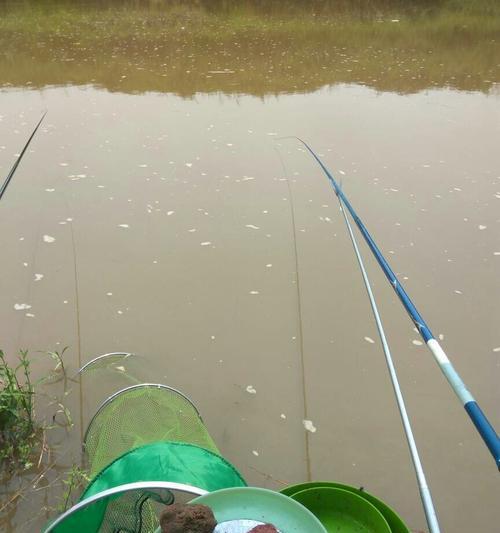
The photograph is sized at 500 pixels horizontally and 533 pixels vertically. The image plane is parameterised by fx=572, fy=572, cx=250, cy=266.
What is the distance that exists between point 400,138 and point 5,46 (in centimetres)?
610

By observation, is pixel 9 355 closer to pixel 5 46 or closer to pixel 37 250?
pixel 37 250

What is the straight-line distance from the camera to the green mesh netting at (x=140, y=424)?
177cm

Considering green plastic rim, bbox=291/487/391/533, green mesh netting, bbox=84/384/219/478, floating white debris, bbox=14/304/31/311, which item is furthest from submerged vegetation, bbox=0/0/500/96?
green plastic rim, bbox=291/487/391/533

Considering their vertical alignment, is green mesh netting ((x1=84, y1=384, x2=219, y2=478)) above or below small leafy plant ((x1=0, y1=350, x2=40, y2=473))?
above

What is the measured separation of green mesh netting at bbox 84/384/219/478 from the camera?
5.80 feet

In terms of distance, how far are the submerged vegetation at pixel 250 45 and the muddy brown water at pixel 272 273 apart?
1.22 meters

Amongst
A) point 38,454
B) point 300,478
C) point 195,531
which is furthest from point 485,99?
point 195,531

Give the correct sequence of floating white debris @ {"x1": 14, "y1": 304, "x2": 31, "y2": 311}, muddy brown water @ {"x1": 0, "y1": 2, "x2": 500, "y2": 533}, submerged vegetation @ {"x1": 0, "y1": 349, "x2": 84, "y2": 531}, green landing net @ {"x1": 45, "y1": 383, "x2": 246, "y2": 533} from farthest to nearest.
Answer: floating white debris @ {"x1": 14, "y1": 304, "x2": 31, "y2": 311} → muddy brown water @ {"x1": 0, "y1": 2, "x2": 500, "y2": 533} → submerged vegetation @ {"x1": 0, "y1": 349, "x2": 84, "y2": 531} → green landing net @ {"x1": 45, "y1": 383, "x2": 246, "y2": 533}

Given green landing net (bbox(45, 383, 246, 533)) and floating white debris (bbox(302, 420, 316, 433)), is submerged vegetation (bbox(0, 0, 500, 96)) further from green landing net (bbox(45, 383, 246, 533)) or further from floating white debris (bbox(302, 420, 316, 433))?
green landing net (bbox(45, 383, 246, 533))

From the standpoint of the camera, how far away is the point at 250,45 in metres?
8.48

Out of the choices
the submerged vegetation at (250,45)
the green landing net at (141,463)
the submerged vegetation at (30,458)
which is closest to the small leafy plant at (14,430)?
the submerged vegetation at (30,458)

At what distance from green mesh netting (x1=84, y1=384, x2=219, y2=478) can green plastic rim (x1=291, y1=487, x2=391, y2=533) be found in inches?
19.5

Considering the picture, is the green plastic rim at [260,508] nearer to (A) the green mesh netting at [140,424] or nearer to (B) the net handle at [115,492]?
(B) the net handle at [115,492]

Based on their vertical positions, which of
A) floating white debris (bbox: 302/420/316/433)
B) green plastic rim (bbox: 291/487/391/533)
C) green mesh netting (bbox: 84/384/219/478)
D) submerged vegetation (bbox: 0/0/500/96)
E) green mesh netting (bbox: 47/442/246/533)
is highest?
submerged vegetation (bbox: 0/0/500/96)
